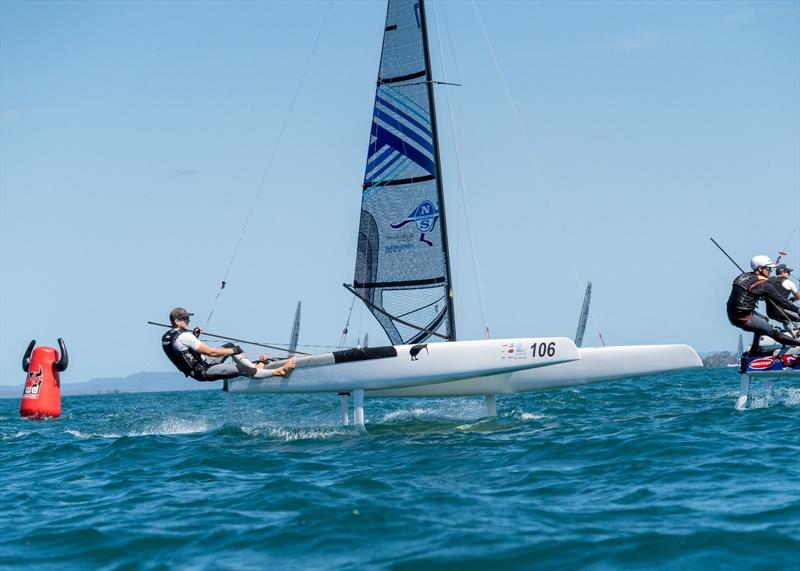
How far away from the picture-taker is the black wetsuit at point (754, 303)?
11.5 meters

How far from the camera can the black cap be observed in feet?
37.4

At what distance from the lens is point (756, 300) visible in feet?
38.0

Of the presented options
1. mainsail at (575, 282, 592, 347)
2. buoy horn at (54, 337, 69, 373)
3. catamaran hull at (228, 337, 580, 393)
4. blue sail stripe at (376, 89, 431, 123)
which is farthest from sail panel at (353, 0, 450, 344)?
mainsail at (575, 282, 592, 347)

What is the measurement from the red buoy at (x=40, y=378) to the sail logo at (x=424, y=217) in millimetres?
8055

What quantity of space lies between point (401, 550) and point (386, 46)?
378 inches

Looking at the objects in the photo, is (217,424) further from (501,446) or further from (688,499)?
(688,499)

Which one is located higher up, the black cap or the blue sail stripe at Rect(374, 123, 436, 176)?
the blue sail stripe at Rect(374, 123, 436, 176)

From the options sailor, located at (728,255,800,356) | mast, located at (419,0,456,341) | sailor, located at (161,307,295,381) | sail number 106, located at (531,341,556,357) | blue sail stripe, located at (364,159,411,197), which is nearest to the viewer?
sail number 106, located at (531,341,556,357)

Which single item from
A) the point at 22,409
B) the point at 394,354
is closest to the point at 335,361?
the point at 394,354

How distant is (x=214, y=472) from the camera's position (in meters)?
8.54

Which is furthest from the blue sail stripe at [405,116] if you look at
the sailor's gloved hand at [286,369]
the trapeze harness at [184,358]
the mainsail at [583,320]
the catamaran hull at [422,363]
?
the mainsail at [583,320]

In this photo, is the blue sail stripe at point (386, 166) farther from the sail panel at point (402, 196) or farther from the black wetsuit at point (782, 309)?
the black wetsuit at point (782, 309)

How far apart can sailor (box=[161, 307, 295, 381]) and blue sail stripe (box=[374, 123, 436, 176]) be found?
11.4ft

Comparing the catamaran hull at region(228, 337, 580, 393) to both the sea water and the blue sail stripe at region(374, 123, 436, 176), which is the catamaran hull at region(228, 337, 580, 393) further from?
the blue sail stripe at region(374, 123, 436, 176)
